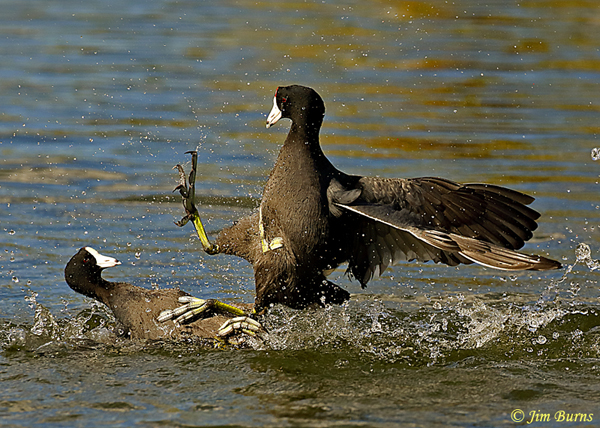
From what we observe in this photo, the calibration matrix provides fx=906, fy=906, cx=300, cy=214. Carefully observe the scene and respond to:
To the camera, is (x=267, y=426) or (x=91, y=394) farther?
(x=91, y=394)

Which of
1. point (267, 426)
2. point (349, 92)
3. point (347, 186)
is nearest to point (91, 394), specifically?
point (267, 426)

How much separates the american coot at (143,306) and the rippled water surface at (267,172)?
11 cm

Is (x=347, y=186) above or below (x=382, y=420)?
above

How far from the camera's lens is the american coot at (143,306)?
474 centimetres

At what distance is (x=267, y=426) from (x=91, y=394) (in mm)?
859

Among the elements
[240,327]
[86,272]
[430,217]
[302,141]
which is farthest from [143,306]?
[430,217]

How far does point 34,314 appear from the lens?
5086mm

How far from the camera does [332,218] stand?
4.61m

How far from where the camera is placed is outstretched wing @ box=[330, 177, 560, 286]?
4617 mm

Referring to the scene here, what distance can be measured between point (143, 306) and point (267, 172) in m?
2.95

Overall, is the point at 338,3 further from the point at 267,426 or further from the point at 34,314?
the point at 267,426

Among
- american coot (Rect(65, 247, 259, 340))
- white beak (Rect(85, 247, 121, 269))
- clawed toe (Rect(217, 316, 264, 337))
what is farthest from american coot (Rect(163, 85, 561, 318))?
white beak (Rect(85, 247, 121, 269))
